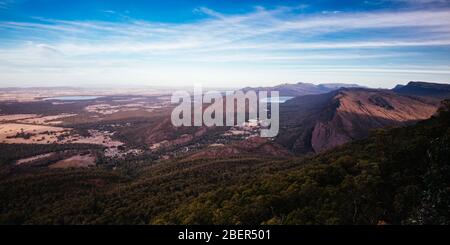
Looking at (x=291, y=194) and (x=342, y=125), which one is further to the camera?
(x=342, y=125)

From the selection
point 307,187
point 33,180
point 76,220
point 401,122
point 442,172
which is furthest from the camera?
point 401,122

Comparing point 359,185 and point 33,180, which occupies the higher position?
point 359,185

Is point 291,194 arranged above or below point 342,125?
above

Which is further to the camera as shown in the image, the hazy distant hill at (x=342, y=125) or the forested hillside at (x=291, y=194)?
the hazy distant hill at (x=342, y=125)

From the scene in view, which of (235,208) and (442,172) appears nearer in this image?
(442,172)

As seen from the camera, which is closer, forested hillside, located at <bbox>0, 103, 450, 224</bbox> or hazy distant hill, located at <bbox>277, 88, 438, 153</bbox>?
forested hillside, located at <bbox>0, 103, 450, 224</bbox>
